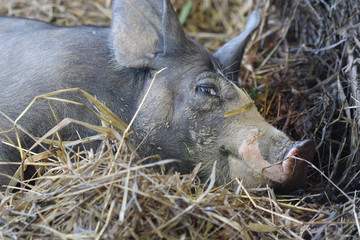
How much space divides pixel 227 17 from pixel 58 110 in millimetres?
3159

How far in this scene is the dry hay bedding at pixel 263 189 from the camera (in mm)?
2129

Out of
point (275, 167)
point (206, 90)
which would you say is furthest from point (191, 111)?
point (275, 167)

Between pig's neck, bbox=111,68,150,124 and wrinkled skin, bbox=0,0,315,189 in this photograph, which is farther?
pig's neck, bbox=111,68,150,124

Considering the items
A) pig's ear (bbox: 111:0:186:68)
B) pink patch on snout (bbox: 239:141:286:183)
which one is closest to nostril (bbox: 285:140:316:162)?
pink patch on snout (bbox: 239:141:286:183)

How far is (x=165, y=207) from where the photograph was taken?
2.13m

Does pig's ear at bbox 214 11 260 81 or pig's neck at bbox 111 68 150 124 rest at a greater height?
pig's ear at bbox 214 11 260 81

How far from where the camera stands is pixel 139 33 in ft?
9.98

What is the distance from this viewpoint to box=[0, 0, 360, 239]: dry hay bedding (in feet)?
6.98

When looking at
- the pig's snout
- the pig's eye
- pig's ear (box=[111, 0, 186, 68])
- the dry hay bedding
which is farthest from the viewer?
pig's ear (box=[111, 0, 186, 68])

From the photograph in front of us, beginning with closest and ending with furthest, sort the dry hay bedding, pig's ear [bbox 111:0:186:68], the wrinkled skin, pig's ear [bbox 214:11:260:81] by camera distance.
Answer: the dry hay bedding, the wrinkled skin, pig's ear [bbox 111:0:186:68], pig's ear [bbox 214:11:260:81]

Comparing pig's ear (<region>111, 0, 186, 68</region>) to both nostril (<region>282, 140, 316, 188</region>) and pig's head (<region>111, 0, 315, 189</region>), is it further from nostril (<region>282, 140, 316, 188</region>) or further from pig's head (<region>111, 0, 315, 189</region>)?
nostril (<region>282, 140, 316, 188</region>)

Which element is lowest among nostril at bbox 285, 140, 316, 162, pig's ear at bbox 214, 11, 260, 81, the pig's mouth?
the pig's mouth

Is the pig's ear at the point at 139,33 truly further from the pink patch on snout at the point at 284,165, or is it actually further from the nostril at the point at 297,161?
the nostril at the point at 297,161

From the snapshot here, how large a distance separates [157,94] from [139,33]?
45 cm
